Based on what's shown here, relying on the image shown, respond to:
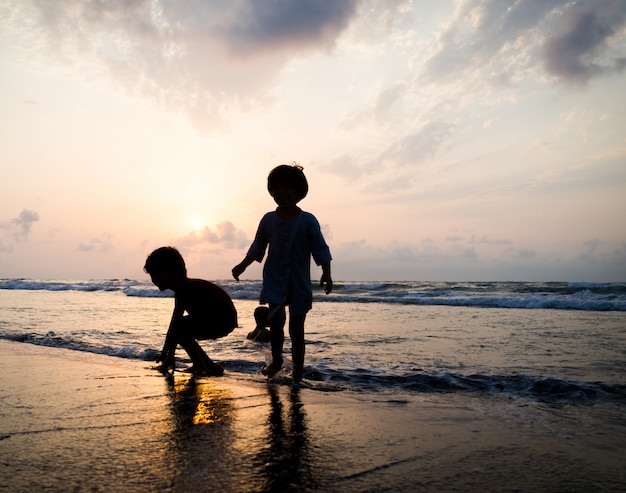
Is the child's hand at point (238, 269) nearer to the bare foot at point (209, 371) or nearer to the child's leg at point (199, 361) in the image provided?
the child's leg at point (199, 361)

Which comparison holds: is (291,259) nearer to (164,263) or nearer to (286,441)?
(164,263)

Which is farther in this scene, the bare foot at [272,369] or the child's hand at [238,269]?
the child's hand at [238,269]

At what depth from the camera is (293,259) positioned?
12.9ft

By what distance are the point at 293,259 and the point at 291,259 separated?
0.06 ft

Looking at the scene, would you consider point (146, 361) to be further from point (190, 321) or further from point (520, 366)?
point (520, 366)

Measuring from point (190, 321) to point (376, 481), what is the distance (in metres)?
2.79

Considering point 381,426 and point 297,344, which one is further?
point 297,344

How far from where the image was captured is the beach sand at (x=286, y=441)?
1649 millimetres

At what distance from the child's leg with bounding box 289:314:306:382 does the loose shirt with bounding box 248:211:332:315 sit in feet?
0.23

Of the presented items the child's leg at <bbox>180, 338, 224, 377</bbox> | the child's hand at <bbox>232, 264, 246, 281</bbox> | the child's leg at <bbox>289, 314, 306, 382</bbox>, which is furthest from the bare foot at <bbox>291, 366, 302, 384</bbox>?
the child's hand at <bbox>232, 264, 246, 281</bbox>

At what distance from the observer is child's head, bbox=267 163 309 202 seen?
154 inches

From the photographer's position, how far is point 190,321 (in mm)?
4082

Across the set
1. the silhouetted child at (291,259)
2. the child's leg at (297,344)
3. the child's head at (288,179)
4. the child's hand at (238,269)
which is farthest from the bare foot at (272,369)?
the child's head at (288,179)

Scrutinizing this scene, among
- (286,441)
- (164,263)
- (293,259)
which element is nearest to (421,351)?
(293,259)
